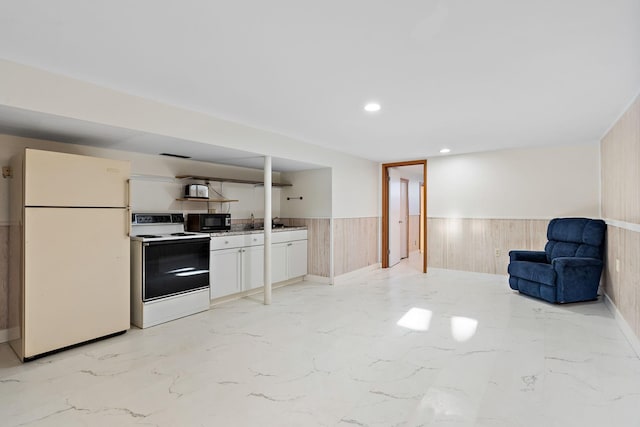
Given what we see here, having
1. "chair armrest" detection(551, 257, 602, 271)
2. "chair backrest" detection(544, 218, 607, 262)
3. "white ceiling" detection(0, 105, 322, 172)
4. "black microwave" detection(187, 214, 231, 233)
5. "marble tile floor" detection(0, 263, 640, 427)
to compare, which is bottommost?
"marble tile floor" detection(0, 263, 640, 427)

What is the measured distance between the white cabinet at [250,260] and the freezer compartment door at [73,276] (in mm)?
1098

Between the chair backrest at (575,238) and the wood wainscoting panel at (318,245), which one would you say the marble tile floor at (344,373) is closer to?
the chair backrest at (575,238)

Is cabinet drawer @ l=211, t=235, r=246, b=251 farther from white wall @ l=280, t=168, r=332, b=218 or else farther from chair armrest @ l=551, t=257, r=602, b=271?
chair armrest @ l=551, t=257, r=602, b=271

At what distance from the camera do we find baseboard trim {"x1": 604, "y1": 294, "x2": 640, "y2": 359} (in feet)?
8.91

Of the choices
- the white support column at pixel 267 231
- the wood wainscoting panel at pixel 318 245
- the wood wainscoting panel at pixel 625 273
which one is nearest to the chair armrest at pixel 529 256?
the wood wainscoting panel at pixel 625 273

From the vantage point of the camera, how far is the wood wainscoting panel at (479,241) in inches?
210

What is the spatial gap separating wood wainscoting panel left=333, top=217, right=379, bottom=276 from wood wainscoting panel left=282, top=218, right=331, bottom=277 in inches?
4.6

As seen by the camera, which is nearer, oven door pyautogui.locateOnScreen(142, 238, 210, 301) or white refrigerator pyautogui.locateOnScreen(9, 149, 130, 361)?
white refrigerator pyautogui.locateOnScreen(9, 149, 130, 361)

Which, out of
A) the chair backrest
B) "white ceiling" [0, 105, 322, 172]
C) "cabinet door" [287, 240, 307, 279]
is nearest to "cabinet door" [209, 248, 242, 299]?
"cabinet door" [287, 240, 307, 279]

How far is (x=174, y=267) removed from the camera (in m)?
3.56

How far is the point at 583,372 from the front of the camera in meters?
2.37

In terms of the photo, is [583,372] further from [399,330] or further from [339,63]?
[339,63]

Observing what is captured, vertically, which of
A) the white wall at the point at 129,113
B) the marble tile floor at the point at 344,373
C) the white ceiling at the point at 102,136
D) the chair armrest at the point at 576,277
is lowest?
the marble tile floor at the point at 344,373

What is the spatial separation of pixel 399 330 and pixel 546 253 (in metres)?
3.01
